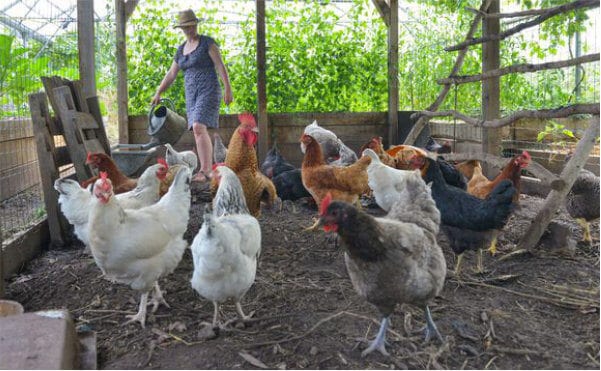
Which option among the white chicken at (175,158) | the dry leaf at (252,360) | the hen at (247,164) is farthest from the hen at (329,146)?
the dry leaf at (252,360)

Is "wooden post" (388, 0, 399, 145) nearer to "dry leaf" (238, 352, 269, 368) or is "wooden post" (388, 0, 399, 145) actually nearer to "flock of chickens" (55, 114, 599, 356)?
"flock of chickens" (55, 114, 599, 356)

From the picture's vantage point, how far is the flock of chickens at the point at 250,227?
2768 mm

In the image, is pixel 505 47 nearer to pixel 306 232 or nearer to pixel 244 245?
pixel 306 232

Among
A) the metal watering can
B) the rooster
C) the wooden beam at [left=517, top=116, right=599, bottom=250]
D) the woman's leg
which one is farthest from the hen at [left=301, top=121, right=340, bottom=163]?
the rooster

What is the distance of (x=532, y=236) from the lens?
14.1 feet

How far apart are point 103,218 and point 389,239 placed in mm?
1719

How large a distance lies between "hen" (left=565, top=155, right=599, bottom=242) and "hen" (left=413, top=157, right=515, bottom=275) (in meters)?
1.13

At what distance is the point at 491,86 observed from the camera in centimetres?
600

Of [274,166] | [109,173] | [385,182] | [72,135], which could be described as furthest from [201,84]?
[385,182]

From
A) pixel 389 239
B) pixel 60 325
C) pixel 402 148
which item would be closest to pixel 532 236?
pixel 389 239

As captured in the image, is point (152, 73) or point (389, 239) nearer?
point (389, 239)

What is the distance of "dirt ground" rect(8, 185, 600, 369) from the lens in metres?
2.79

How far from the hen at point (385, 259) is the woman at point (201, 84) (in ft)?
13.1

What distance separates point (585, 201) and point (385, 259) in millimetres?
2837
